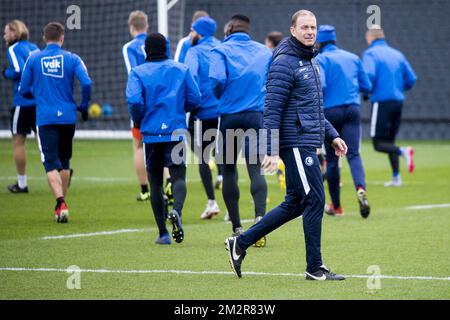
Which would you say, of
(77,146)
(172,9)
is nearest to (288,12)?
(172,9)

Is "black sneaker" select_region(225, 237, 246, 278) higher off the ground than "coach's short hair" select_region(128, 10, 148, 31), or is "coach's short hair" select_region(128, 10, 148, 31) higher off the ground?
"coach's short hair" select_region(128, 10, 148, 31)

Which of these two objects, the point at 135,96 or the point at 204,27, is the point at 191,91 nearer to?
the point at 135,96

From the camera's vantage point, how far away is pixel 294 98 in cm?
827

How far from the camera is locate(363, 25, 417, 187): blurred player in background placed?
17.2 metres

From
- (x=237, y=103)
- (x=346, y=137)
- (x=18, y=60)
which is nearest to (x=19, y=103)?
(x=18, y=60)

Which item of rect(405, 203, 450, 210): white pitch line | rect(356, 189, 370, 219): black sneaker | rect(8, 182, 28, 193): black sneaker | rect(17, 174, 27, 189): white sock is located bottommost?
rect(8, 182, 28, 193): black sneaker

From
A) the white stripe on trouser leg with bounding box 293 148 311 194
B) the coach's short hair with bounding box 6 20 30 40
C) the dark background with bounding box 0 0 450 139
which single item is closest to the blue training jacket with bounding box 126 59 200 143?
the white stripe on trouser leg with bounding box 293 148 311 194

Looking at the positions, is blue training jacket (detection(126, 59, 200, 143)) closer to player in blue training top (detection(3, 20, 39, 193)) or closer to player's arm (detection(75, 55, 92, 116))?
player's arm (detection(75, 55, 92, 116))

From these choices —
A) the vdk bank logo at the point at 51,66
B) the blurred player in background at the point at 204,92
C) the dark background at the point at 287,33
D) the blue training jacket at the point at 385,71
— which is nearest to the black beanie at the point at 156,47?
the blurred player in background at the point at 204,92

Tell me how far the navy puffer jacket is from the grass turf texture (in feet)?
3.81

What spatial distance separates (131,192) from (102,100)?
13.4m

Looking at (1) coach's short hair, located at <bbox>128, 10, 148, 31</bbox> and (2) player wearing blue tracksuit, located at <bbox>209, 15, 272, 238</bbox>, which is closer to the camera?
(2) player wearing blue tracksuit, located at <bbox>209, 15, 272, 238</bbox>

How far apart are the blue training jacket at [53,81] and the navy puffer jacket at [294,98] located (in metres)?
4.84

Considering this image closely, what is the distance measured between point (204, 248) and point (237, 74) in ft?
5.98
